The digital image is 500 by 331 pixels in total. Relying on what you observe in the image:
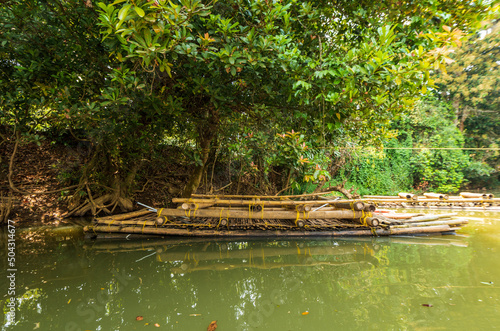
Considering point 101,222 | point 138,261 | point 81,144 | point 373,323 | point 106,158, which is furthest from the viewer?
point 81,144

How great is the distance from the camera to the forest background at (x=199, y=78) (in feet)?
6.93

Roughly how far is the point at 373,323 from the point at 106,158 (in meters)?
5.95

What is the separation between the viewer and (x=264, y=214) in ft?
15.2

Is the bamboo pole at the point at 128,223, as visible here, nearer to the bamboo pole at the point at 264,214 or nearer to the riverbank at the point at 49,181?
the bamboo pole at the point at 264,214

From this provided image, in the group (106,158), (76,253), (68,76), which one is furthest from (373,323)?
(106,158)

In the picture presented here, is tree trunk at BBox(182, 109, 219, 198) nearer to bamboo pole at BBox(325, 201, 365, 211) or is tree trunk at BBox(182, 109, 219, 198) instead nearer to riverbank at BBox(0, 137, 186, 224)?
riverbank at BBox(0, 137, 186, 224)

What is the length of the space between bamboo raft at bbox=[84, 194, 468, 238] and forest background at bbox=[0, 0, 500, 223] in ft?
3.57

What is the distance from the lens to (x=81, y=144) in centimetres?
691

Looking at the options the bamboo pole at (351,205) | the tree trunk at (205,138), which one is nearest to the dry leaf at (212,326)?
the tree trunk at (205,138)

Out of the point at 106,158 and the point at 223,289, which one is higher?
the point at 106,158

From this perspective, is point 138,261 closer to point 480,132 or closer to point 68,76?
point 68,76

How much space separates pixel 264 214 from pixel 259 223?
19 cm

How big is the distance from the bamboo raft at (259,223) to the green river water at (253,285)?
312mm

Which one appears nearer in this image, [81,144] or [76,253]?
[76,253]
